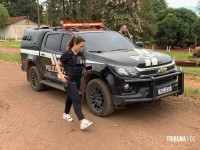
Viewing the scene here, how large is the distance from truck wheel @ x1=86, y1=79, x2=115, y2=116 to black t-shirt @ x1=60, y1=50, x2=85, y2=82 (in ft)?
2.31

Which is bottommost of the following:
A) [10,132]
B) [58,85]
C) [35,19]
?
[10,132]

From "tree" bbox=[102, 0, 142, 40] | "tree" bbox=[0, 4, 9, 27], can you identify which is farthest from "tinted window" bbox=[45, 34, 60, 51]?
"tree" bbox=[0, 4, 9, 27]

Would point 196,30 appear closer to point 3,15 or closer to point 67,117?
point 3,15

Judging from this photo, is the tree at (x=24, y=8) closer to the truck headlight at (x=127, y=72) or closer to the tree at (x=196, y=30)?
the tree at (x=196, y=30)

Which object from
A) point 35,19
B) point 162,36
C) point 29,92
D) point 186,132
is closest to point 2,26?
point 35,19

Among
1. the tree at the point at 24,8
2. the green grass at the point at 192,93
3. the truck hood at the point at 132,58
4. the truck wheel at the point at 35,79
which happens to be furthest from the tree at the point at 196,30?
the truck hood at the point at 132,58

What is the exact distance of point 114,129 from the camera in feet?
19.1

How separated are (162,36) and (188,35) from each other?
167 inches

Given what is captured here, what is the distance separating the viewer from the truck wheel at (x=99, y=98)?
620 cm

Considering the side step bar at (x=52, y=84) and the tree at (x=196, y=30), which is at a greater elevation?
the tree at (x=196, y=30)

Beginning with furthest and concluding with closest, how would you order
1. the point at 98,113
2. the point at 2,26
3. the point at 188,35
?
the point at 2,26
the point at 188,35
the point at 98,113

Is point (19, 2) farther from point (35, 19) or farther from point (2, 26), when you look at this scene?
→ point (2, 26)

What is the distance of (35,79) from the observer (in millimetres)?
8961

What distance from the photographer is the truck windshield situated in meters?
7.13
